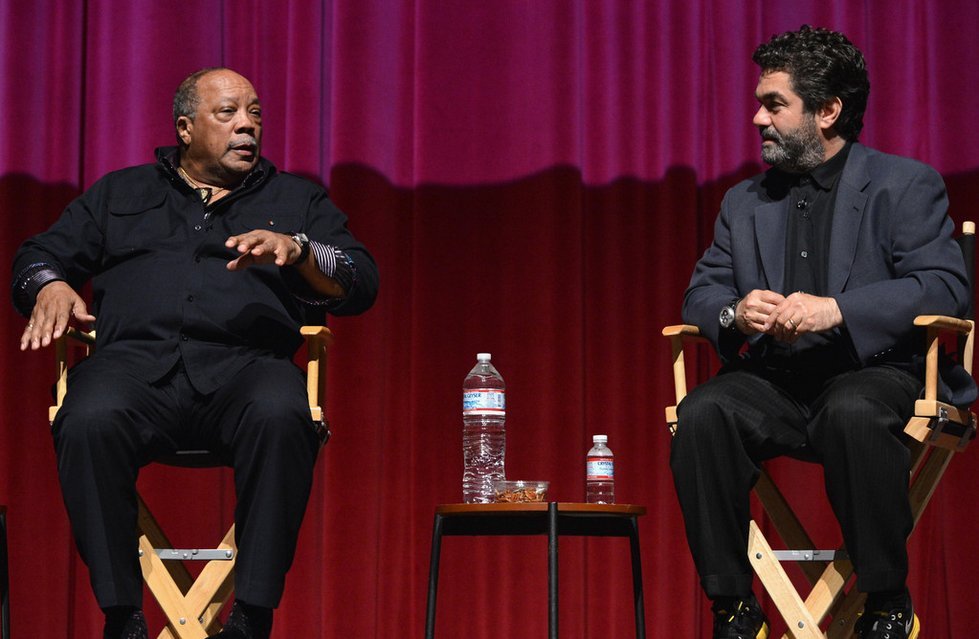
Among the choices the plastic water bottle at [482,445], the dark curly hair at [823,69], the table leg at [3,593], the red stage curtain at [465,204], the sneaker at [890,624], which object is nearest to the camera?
the sneaker at [890,624]

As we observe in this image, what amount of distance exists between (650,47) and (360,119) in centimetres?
89

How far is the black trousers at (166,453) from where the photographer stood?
2.36 meters

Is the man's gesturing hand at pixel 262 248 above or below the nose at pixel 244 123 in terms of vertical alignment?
below

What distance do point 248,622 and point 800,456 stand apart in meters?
1.14

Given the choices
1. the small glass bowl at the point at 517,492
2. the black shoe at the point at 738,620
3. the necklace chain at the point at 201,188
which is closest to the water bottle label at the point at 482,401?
the small glass bowl at the point at 517,492

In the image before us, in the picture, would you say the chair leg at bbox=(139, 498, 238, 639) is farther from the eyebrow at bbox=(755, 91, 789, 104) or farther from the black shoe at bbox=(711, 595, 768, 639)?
the eyebrow at bbox=(755, 91, 789, 104)

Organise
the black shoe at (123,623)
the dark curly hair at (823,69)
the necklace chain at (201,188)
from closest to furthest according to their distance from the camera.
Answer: the black shoe at (123,623) → the dark curly hair at (823,69) → the necklace chain at (201,188)

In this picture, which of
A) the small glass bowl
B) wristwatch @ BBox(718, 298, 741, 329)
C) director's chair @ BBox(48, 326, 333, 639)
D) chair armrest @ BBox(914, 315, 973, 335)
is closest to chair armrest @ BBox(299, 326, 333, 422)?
director's chair @ BBox(48, 326, 333, 639)

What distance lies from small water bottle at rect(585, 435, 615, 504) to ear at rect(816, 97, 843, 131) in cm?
90

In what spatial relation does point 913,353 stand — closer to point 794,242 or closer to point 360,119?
point 794,242

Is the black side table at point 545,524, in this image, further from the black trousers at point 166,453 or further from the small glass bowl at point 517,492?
the black trousers at point 166,453

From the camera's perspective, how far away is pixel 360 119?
3789 mm

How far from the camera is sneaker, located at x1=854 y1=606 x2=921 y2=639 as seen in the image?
2193 millimetres

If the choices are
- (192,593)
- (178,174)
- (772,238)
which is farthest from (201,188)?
(772,238)
